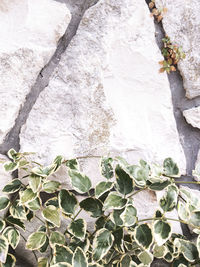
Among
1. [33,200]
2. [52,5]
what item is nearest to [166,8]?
[52,5]

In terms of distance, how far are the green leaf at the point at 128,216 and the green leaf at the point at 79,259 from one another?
139mm

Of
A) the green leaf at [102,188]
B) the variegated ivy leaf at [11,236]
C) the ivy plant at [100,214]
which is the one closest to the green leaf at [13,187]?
the ivy plant at [100,214]

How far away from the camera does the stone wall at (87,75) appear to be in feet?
2.39

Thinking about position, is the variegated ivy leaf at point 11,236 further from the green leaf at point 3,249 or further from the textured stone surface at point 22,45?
the textured stone surface at point 22,45

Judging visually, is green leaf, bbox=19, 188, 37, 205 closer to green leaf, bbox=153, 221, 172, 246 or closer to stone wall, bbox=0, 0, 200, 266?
stone wall, bbox=0, 0, 200, 266

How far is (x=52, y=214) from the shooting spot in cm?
68

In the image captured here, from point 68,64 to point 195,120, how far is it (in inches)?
16.7

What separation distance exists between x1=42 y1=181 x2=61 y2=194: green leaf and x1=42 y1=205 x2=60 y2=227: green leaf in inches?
1.7

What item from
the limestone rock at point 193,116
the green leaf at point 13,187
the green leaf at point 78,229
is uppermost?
the limestone rock at point 193,116

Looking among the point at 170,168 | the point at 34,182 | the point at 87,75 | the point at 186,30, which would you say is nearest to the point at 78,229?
the point at 34,182

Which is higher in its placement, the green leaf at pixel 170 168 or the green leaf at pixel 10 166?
the green leaf at pixel 10 166

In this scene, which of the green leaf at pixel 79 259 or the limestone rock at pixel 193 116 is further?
the limestone rock at pixel 193 116

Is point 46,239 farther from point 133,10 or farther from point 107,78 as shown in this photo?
point 133,10

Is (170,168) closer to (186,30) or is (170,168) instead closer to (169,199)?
(169,199)
